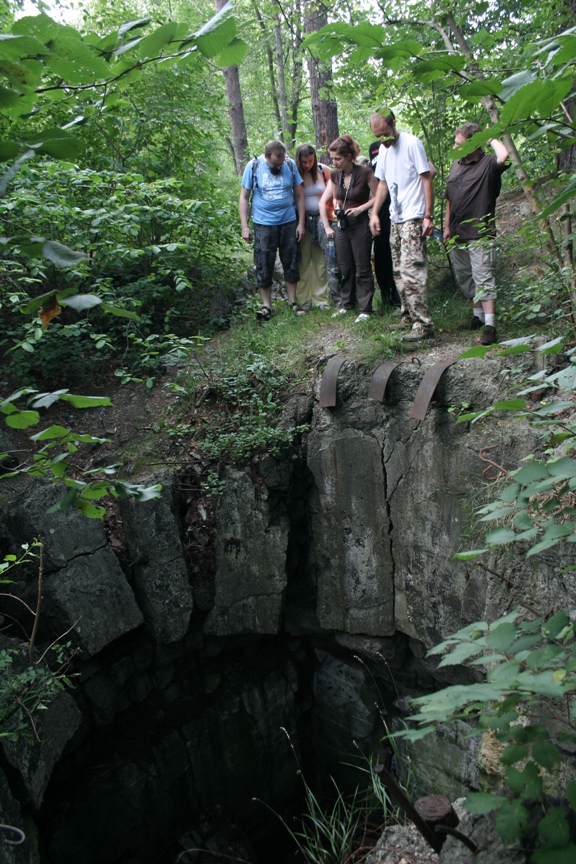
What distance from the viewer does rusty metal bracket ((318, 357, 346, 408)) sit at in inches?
177

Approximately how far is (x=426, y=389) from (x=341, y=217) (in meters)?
2.07

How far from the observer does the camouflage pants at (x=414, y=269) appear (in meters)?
4.68

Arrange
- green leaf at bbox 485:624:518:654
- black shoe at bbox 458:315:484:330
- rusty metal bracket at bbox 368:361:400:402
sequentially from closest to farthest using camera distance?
green leaf at bbox 485:624:518:654 → rusty metal bracket at bbox 368:361:400:402 → black shoe at bbox 458:315:484:330

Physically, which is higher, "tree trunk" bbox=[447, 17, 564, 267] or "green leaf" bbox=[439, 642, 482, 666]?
"tree trunk" bbox=[447, 17, 564, 267]

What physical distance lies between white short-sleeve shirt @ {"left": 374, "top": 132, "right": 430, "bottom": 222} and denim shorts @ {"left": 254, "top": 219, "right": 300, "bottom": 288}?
1369 mm

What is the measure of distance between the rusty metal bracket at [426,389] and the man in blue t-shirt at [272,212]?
2.27 meters

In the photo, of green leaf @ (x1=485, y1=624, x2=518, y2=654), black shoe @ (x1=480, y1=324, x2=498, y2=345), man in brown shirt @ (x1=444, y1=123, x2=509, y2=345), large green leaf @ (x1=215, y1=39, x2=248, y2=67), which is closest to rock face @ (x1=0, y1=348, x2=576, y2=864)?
black shoe @ (x1=480, y1=324, x2=498, y2=345)

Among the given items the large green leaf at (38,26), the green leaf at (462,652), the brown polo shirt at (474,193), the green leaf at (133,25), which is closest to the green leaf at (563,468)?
the green leaf at (462,652)

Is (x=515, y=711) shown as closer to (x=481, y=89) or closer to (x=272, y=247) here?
(x=481, y=89)

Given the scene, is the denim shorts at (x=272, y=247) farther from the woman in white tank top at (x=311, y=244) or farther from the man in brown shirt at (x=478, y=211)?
the man in brown shirt at (x=478, y=211)

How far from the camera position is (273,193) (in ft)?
18.7

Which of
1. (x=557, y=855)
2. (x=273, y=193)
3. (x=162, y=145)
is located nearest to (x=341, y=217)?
(x=273, y=193)

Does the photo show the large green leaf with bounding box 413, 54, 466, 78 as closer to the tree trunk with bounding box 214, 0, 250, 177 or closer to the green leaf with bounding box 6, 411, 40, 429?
the green leaf with bounding box 6, 411, 40, 429

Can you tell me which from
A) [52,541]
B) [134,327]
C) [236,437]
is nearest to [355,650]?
[236,437]
